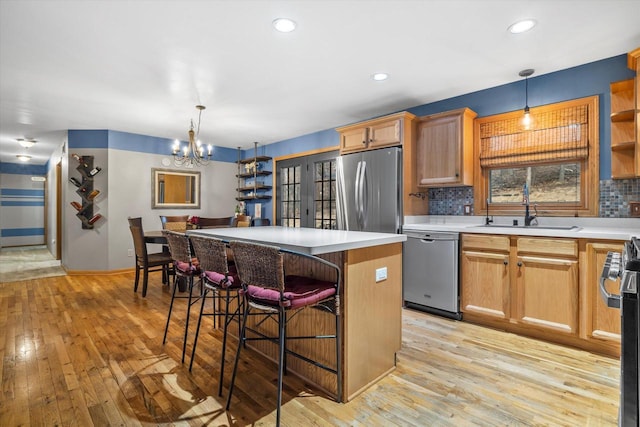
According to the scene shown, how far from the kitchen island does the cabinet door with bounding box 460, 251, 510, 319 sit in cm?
120

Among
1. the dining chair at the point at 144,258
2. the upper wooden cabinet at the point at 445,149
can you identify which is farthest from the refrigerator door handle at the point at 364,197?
the dining chair at the point at 144,258

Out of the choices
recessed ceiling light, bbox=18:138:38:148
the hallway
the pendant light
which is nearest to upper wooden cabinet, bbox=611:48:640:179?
the pendant light

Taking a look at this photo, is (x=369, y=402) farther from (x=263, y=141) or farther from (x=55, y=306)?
(x=263, y=141)

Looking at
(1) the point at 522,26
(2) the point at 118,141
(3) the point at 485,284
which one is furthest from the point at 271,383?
(2) the point at 118,141

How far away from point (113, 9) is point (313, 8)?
1.33 metres

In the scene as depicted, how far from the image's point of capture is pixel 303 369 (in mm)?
2107

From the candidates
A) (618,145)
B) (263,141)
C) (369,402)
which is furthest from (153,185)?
(618,145)

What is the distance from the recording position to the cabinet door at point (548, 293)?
8.27ft

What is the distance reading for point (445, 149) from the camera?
11.7 ft

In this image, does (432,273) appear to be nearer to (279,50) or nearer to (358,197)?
(358,197)

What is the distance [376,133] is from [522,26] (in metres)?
1.81

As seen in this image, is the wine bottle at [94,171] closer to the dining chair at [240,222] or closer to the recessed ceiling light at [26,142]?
the recessed ceiling light at [26,142]

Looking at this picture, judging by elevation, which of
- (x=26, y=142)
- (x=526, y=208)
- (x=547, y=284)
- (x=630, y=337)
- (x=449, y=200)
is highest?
(x=26, y=142)

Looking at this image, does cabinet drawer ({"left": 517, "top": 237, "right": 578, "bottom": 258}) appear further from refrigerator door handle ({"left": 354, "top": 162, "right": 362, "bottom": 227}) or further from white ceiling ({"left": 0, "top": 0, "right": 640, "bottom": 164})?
refrigerator door handle ({"left": 354, "top": 162, "right": 362, "bottom": 227})
